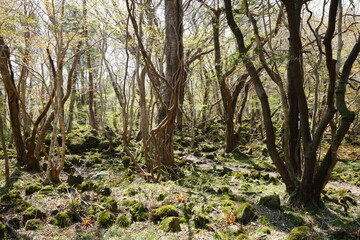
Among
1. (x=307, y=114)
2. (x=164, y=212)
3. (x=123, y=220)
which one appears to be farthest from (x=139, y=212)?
(x=307, y=114)

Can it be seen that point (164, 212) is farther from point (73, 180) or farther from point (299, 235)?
point (73, 180)

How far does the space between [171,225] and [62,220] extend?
1617 millimetres

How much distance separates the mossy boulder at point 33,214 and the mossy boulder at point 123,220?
1.15 m

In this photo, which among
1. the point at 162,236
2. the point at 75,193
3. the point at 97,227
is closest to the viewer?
the point at 162,236

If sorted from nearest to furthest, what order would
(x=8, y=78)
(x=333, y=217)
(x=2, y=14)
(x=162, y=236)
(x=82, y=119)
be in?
1. (x=162, y=236)
2. (x=333, y=217)
3. (x=2, y=14)
4. (x=8, y=78)
5. (x=82, y=119)

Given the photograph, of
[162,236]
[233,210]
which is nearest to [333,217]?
[233,210]

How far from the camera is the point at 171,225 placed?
351cm

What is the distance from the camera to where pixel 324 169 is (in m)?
4.15

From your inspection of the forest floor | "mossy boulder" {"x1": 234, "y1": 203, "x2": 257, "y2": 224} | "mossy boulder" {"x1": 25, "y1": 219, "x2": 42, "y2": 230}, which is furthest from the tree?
"mossy boulder" {"x1": 25, "y1": 219, "x2": 42, "y2": 230}

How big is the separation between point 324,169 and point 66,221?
4.07 metres

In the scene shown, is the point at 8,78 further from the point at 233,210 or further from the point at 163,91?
the point at 233,210

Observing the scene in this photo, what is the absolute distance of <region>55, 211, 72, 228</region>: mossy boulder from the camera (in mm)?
3734

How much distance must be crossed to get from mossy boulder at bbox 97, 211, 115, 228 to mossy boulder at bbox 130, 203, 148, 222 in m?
0.32

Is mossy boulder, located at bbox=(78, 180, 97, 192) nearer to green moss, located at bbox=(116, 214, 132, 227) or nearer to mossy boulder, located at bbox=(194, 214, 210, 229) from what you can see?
green moss, located at bbox=(116, 214, 132, 227)
